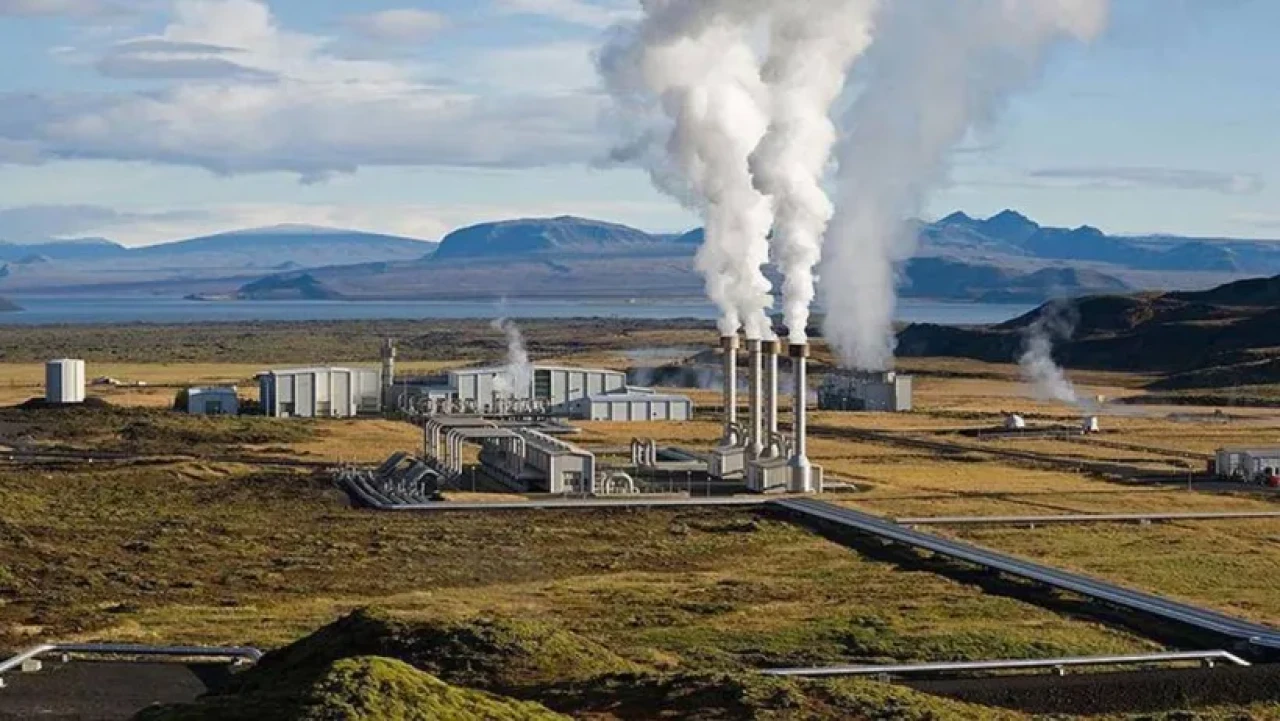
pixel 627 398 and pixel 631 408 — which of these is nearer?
pixel 631 408

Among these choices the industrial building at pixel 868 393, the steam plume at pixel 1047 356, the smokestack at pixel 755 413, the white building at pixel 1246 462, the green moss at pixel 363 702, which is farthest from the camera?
the steam plume at pixel 1047 356

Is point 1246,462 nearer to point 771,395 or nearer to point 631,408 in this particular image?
point 771,395

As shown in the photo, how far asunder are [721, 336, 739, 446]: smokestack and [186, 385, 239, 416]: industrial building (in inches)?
1203

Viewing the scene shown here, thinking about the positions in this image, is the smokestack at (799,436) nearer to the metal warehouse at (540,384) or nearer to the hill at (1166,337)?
the metal warehouse at (540,384)

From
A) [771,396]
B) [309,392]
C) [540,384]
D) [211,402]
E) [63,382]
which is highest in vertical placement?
[771,396]

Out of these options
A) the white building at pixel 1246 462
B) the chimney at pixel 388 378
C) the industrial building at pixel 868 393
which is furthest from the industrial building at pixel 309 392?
the white building at pixel 1246 462

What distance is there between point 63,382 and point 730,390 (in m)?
39.1

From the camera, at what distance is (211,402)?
9581 centimetres

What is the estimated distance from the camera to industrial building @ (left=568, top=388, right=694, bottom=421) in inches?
3802

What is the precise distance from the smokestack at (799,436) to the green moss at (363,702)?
3752 cm

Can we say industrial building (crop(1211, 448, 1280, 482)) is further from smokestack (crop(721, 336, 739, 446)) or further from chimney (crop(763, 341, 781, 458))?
smokestack (crop(721, 336, 739, 446))

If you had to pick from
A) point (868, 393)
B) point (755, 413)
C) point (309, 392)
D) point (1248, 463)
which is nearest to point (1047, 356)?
point (868, 393)

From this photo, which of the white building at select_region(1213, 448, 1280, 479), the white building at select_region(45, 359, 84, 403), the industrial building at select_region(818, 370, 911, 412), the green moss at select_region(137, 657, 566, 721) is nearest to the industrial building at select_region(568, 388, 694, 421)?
the industrial building at select_region(818, 370, 911, 412)

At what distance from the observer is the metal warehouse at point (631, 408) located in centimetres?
9656
